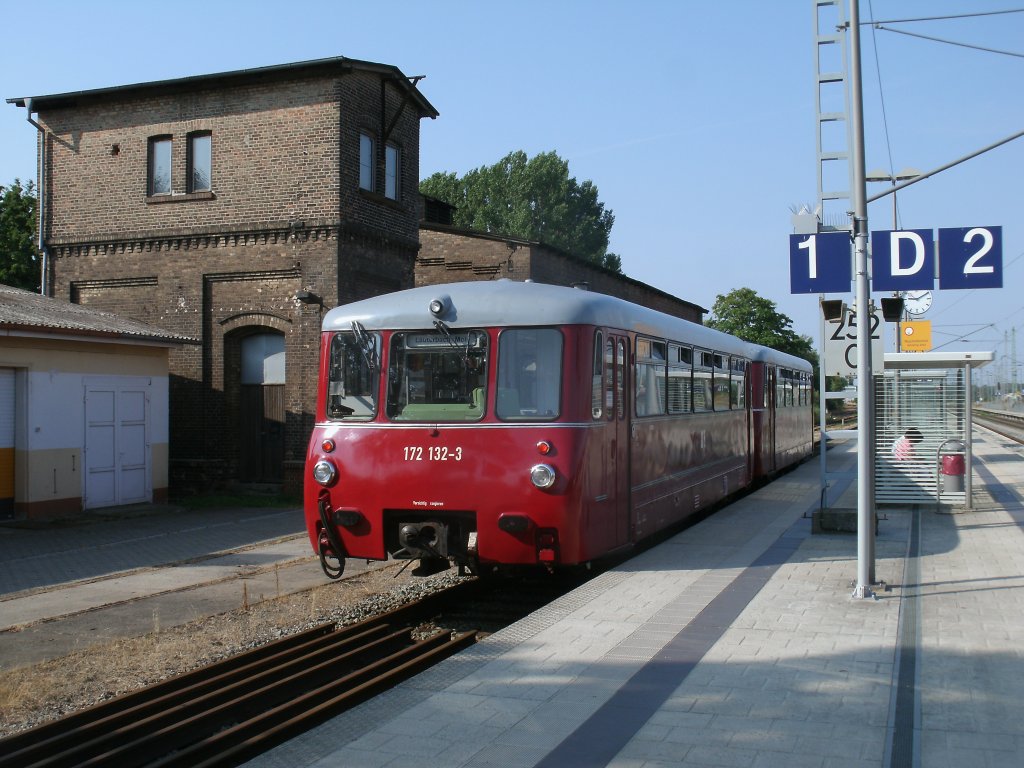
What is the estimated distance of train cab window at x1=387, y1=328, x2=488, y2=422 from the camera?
9.09 m

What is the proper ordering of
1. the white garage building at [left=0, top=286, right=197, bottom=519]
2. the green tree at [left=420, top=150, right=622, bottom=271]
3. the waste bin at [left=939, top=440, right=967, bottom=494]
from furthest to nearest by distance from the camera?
the green tree at [left=420, top=150, right=622, bottom=271]
the white garage building at [left=0, top=286, right=197, bottom=519]
the waste bin at [left=939, top=440, right=967, bottom=494]

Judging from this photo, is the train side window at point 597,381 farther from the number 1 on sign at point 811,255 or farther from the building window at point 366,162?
the building window at point 366,162

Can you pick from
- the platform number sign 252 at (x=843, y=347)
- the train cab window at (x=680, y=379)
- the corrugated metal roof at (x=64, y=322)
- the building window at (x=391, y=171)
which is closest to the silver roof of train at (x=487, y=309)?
the train cab window at (x=680, y=379)

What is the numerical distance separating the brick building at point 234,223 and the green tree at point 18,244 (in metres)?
18.2

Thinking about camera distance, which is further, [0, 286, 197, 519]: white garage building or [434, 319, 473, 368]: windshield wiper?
[0, 286, 197, 519]: white garage building

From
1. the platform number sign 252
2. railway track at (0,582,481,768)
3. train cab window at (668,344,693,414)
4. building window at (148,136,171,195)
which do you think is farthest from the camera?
building window at (148,136,171,195)

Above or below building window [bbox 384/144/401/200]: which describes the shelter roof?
below

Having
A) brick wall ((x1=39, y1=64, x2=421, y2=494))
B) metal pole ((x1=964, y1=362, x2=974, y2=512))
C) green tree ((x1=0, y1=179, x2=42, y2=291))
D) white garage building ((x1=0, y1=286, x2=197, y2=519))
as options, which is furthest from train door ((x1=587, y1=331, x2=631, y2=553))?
green tree ((x1=0, y1=179, x2=42, y2=291))

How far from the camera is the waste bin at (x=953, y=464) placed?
612 inches

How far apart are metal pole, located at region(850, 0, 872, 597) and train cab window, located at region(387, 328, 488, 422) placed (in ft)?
10.8

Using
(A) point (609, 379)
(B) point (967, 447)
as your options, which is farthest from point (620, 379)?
(B) point (967, 447)

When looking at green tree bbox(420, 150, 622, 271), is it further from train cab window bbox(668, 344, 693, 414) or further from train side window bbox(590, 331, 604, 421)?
train side window bbox(590, 331, 604, 421)

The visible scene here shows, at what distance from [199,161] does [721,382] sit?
39.2 ft

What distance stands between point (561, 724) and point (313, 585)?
6.12 m
